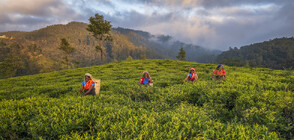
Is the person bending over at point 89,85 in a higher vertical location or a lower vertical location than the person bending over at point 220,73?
lower

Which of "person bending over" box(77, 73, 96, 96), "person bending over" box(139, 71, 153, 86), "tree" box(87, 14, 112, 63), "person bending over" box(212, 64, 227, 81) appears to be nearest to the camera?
"person bending over" box(77, 73, 96, 96)

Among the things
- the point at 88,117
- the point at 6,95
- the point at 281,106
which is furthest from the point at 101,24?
the point at 281,106

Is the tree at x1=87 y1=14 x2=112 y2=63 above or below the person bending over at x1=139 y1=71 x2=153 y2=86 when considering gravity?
above

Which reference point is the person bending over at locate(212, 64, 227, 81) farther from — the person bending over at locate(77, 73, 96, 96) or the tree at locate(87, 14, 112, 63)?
the tree at locate(87, 14, 112, 63)

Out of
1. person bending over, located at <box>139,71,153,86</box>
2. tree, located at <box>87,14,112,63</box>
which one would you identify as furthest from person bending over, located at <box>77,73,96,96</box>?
tree, located at <box>87,14,112,63</box>

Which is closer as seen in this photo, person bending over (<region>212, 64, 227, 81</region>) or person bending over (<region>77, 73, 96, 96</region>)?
person bending over (<region>77, 73, 96, 96</region>)

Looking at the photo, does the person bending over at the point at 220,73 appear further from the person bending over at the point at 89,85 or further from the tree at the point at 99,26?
the tree at the point at 99,26

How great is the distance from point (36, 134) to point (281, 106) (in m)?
8.39

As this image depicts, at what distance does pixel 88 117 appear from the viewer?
4477 millimetres

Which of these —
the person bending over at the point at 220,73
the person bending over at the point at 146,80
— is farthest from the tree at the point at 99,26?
the person bending over at the point at 220,73

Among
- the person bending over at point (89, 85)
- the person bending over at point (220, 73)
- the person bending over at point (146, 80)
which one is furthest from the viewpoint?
the person bending over at point (220, 73)

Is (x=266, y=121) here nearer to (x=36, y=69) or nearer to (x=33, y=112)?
(x=33, y=112)

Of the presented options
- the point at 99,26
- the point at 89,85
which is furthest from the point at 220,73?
the point at 99,26

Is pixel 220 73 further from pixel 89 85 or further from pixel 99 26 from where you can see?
pixel 99 26
